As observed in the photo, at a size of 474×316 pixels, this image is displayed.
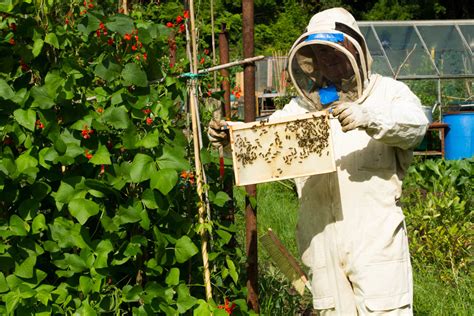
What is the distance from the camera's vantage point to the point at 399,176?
11.6 feet

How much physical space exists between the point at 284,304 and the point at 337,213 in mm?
1535

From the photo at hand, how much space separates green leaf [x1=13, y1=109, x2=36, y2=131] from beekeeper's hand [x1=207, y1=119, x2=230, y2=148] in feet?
2.61

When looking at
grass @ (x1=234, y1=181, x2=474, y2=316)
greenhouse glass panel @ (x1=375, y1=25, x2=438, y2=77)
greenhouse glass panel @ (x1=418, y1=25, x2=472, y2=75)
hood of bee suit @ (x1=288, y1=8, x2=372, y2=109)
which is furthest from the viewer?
greenhouse glass panel @ (x1=418, y1=25, x2=472, y2=75)

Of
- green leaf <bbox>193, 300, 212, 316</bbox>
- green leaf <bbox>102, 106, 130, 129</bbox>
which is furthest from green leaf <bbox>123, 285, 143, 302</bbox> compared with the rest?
green leaf <bbox>102, 106, 130, 129</bbox>

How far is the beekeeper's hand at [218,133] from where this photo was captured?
3.40m

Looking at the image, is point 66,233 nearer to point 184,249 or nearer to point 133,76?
point 184,249

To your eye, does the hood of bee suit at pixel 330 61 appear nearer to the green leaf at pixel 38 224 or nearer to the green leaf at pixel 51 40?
the green leaf at pixel 51 40

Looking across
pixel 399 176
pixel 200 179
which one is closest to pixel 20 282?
pixel 200 179

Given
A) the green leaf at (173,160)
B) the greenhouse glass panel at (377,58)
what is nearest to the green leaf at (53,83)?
the green leaf at (173,160)

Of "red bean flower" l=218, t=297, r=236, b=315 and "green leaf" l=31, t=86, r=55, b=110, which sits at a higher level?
"green leaf" l=31, t=86, r=55, b=110

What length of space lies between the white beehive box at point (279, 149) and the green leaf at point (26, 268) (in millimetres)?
920

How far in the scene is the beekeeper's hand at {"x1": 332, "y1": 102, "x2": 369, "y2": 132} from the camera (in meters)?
3.06

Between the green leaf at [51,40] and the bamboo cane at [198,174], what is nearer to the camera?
the green leaf at [51,40]

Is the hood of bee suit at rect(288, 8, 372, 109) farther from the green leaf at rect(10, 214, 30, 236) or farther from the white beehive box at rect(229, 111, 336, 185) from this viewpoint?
the green leaf at rect(10, 214, 30, 236)
